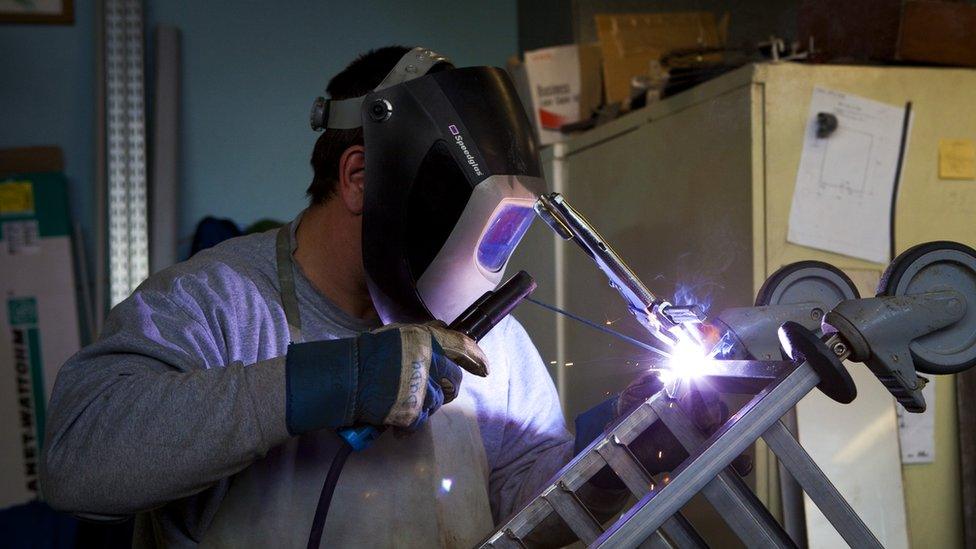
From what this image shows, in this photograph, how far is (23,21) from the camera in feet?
11.6

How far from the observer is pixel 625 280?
4.83ft

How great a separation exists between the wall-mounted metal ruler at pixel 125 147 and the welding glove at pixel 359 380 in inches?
89.9

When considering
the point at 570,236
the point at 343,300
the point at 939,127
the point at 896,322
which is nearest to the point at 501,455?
the point at 343,300

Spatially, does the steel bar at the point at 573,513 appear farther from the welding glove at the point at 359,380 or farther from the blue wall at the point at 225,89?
the blue wall at the point at 225,89

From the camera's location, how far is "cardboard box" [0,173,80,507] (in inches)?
130

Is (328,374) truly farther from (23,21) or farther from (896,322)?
(23,21)

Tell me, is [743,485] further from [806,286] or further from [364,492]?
[364,492]

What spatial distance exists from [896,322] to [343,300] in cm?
95

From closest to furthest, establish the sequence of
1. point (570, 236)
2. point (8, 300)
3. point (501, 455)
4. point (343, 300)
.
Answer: point (570, 236) < point (343, 300) < point (501, 455) < point (8, 300)

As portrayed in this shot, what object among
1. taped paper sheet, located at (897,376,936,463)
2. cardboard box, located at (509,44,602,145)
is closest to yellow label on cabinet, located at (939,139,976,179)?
taped paper sheet, located at (897,376,936,463)

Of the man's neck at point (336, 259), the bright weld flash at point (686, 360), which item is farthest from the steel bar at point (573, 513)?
the man's neck at point (336, 259)

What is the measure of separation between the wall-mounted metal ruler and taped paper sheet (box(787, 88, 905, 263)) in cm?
232

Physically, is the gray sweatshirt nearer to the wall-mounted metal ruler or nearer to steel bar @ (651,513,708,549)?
steel bar @ (651,513,708,549)

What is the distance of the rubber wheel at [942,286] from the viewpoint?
3.95 ft
